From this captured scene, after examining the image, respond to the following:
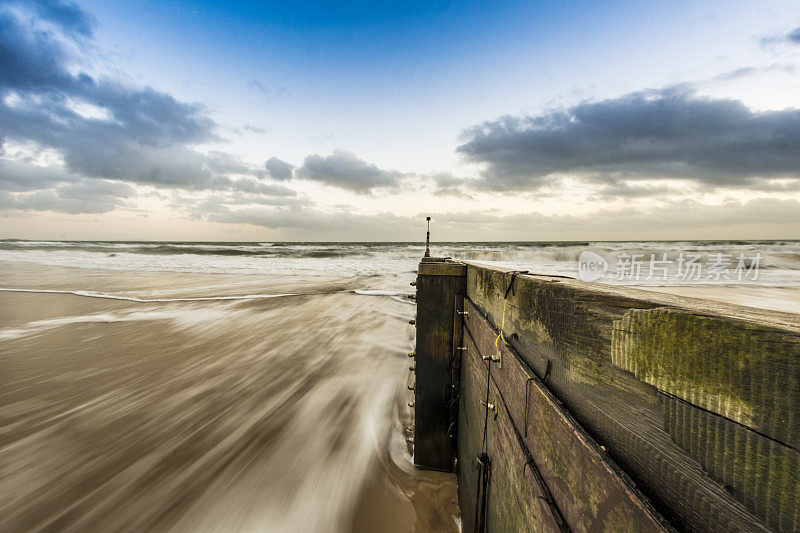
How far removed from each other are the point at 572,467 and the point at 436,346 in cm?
197

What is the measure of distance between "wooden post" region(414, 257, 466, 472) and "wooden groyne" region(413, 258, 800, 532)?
1.10 m

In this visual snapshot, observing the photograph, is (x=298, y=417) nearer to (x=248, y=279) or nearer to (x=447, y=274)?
(x=447, y=274)

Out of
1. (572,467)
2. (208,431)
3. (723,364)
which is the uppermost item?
(723,364)

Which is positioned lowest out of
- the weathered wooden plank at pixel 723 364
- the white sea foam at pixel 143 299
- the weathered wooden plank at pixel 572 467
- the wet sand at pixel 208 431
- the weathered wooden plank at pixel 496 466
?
the wet sand at pixel 208 431

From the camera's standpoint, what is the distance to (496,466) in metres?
1.60

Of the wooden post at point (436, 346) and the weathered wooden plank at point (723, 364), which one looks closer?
the weathered wooden plank at point (723, 364)

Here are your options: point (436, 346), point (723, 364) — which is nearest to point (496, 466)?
point (436, 346)

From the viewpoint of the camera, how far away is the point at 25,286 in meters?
13.0

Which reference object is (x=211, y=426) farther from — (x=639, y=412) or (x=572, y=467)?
(x=639, y=412)

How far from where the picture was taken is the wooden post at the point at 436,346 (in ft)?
9.06

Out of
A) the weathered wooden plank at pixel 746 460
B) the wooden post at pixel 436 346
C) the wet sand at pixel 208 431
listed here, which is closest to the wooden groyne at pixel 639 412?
the weathered wooden plank at pixel 746 460

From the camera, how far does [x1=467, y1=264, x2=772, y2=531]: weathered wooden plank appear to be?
541 millimetres

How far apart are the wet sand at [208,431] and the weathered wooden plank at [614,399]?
2563 mm

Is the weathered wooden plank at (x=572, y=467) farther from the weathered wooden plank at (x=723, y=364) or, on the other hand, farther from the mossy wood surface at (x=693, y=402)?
the weathered wooden plank at (x=723, y=364)
